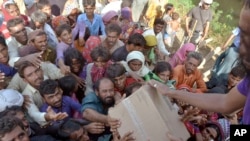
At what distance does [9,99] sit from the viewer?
2.99 meters

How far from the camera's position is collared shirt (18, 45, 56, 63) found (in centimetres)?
401

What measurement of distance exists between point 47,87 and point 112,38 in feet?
5.42

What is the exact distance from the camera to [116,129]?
244cm

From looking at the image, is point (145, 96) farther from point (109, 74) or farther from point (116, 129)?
point (109, 74)

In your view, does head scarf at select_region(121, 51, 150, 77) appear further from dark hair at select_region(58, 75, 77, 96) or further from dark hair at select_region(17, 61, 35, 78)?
dark hair at select_region(17, 61, 35, 78)

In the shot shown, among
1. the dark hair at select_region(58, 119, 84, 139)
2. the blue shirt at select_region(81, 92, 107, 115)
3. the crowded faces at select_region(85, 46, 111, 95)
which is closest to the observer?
the dark hair at select_region(58, 119, 84, 139)

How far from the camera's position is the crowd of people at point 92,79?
233cm

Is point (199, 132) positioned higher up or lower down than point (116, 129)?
lower down

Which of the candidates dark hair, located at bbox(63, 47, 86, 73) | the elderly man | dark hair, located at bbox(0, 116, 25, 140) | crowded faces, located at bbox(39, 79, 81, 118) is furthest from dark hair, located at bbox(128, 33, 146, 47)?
the elderly man

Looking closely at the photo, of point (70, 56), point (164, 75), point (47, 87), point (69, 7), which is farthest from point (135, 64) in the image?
point (69, 7)

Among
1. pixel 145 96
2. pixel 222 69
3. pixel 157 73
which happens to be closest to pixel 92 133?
pixel 145 96

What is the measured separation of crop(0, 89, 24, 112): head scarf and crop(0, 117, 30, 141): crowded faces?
1.76 ft

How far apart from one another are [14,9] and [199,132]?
3.32 metres

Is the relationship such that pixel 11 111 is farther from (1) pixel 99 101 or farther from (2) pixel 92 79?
(2) pixel 92 79
